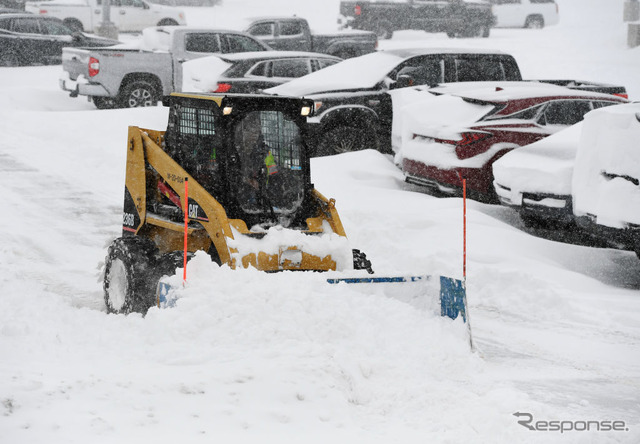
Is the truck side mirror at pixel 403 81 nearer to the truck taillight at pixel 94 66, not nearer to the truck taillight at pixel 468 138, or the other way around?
the truck taillight at pixel 468 138

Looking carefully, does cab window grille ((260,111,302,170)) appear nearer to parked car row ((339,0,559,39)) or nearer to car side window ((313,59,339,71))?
car side window ((313,59,339,71))

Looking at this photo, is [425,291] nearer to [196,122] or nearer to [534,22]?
[196,122]

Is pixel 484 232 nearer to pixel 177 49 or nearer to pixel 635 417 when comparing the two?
A: pixel 635 417

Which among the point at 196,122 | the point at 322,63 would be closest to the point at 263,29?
the point at 322,63

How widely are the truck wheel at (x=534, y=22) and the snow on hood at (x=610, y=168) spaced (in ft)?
106

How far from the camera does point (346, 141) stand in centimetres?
1327

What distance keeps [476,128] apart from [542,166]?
1.39m

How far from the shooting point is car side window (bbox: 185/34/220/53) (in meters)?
19.4

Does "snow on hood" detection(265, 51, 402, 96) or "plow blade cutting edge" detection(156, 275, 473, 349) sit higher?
"snow on hood" detection(265, 51, 402, 96)

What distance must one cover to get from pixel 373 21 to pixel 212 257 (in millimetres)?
29863

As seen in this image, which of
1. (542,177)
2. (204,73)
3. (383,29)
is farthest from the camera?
(383,29)

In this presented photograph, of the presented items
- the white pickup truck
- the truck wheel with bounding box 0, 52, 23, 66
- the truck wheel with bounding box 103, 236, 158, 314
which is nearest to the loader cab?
the truck wheel with bounding box 103, 236, 158, 314

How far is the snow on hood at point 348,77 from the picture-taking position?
13266 millimetres

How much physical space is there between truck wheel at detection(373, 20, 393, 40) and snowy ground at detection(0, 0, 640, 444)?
1024 inches
